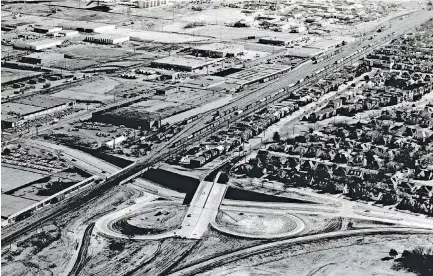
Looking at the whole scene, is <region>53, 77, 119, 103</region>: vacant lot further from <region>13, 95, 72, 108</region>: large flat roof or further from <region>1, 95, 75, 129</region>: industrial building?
<region>1, 95, 75, 129</region>: industrial building

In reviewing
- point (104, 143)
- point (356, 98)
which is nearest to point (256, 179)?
point (104, 143)

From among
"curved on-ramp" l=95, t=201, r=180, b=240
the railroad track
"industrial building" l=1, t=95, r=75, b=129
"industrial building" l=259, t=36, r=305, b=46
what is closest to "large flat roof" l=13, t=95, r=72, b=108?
"industrial building" l=1, t=95, r=75, b=129

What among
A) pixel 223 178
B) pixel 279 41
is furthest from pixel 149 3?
pixel 223 178

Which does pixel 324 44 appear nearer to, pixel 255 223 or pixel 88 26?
pixel 88 26

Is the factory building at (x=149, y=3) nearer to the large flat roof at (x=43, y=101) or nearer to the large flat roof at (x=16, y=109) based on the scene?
the large flat roof at (x=43, y=101)

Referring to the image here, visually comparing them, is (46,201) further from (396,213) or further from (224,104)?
(224,104)

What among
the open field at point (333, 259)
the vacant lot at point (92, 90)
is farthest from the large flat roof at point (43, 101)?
the open field at point (333, 259)
